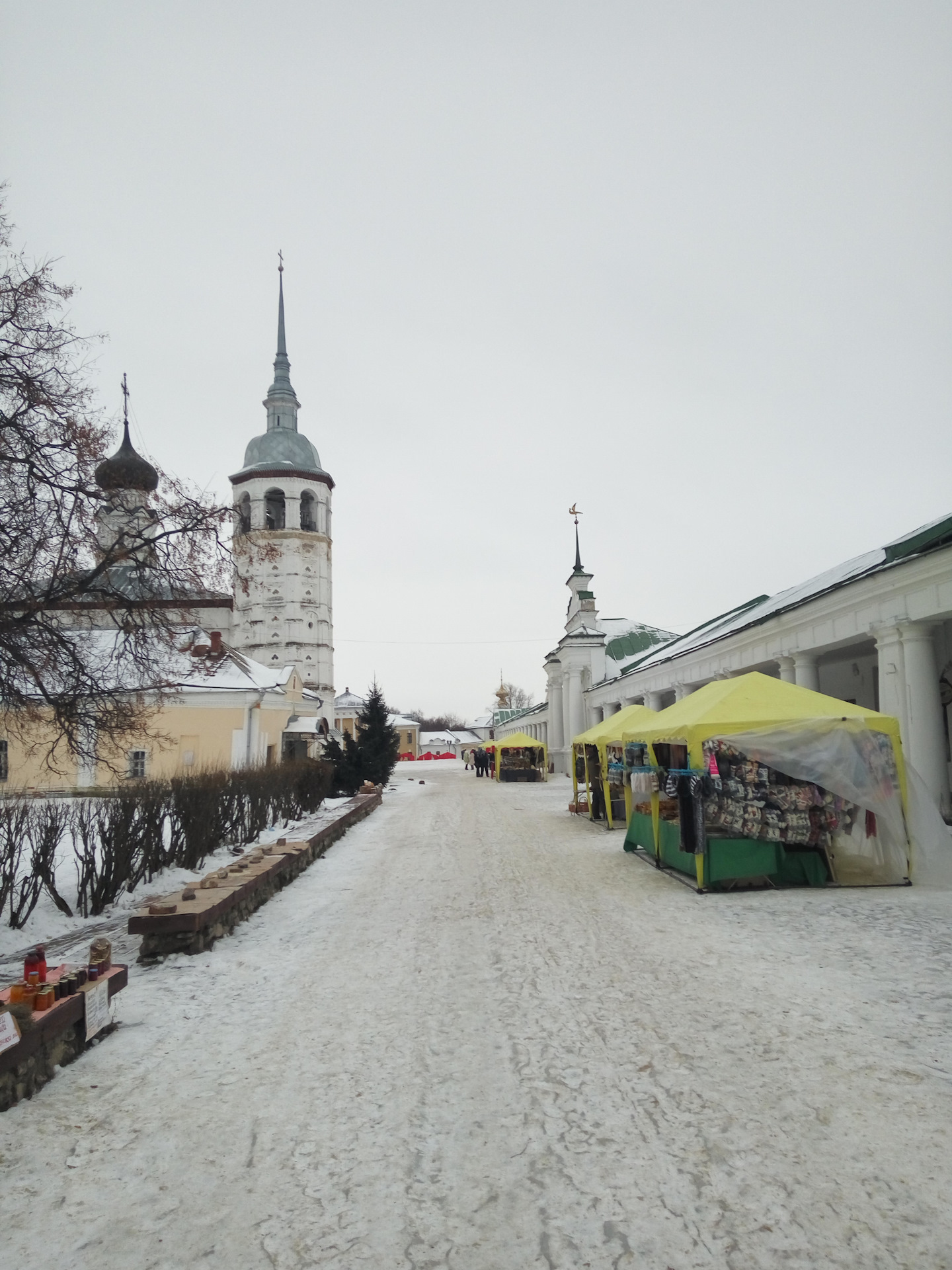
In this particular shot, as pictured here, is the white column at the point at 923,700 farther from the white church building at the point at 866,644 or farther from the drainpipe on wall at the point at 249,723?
the drainpipe on wall at the point at 249,723

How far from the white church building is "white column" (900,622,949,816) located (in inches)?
0.5

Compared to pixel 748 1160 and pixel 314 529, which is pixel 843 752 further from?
pixel 314 529

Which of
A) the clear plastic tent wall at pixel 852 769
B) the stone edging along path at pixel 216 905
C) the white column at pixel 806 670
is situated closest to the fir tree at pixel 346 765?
the stone edging along path at pixel 216 905

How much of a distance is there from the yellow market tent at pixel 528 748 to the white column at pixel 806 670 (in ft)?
86.7

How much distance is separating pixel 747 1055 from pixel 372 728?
2942 cm

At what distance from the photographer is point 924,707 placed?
13.6m

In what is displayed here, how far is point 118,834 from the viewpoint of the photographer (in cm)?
981

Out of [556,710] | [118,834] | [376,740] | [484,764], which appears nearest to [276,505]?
[484,764]

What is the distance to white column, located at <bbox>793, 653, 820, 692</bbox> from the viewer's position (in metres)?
17.6

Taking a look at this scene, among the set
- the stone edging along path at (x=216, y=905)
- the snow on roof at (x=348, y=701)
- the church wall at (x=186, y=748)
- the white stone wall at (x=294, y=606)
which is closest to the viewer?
A: the stone edging along path at (x=216, y=905)

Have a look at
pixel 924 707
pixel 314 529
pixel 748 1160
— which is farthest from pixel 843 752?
pixel 314 529

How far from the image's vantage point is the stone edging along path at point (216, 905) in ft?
23.3

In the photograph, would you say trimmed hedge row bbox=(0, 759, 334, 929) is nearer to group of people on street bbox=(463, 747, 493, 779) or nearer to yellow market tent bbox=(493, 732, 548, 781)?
yellow market tent bbox=(493, 732, 548, 781)

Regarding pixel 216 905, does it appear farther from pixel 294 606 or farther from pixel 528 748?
pixel 294 606
